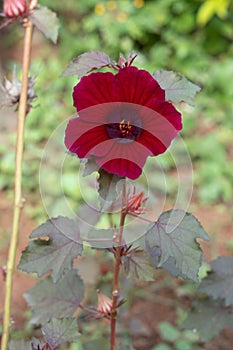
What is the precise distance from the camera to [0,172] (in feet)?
9.56

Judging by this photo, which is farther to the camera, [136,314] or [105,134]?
[136,314]

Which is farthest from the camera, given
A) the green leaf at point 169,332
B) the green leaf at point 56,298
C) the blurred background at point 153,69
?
the blurred background at point 153,69

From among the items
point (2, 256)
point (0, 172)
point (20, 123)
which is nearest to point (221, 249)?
point (2, 256)

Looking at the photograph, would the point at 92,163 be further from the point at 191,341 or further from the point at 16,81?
the point at 191,341

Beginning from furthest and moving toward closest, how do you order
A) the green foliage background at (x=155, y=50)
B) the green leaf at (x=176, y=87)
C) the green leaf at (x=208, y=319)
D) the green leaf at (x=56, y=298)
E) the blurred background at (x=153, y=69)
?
the green foliage background at (x=155, y=50) → the blurred background at (x=153, y=69) → the green leaf at (x=208, y=319) → the green leaf at (x=56, y=298) → the green leaf at (x=176, y=87)

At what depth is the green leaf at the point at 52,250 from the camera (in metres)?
1.09

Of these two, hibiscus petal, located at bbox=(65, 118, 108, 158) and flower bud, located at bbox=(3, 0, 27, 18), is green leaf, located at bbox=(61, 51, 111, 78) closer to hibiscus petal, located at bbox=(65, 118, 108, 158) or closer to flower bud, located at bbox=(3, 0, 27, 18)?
hibiscus petal, located at bbox=(65, 118, 108, 158)

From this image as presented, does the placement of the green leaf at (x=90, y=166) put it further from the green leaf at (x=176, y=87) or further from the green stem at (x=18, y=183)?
the green stem at (x=18, y=183)

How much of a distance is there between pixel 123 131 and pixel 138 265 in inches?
11.0

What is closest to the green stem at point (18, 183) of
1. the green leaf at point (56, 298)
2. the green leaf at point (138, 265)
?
the green leaf at point (56, 298)

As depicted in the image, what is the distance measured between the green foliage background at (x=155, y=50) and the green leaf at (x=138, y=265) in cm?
186

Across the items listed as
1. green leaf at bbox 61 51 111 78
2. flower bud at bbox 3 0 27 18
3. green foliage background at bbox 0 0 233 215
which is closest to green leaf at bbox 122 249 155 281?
green leaf at bbox 61 51 111 78

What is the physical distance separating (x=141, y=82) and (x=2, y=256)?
1.59 meters

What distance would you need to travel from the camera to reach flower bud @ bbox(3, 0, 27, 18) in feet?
3.82
